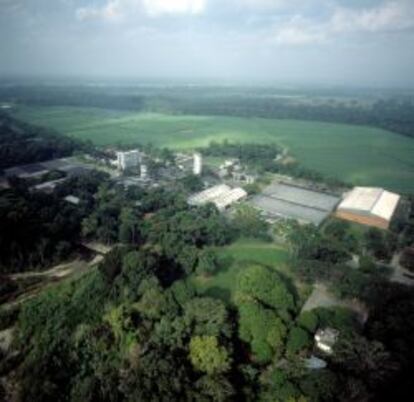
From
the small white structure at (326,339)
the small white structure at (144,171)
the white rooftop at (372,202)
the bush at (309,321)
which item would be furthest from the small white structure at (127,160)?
the small white structure at (326,339)

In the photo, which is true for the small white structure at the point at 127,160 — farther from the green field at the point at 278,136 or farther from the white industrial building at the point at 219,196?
the green field at the point at 278,136

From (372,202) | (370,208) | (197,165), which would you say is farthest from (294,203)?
(197,165)

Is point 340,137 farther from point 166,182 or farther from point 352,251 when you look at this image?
point 352,251

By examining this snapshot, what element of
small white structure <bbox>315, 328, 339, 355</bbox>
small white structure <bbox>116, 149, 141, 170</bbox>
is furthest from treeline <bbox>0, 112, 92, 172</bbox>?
small white structure <bbox>315, 328, 339, 355</bbox>

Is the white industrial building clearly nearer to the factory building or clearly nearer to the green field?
the factory building

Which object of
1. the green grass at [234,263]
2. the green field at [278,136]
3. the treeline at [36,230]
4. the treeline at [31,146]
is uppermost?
the treeline at [36,230]

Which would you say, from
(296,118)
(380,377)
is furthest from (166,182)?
(296,118)

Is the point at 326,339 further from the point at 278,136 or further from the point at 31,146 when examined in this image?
the point at 278,136
